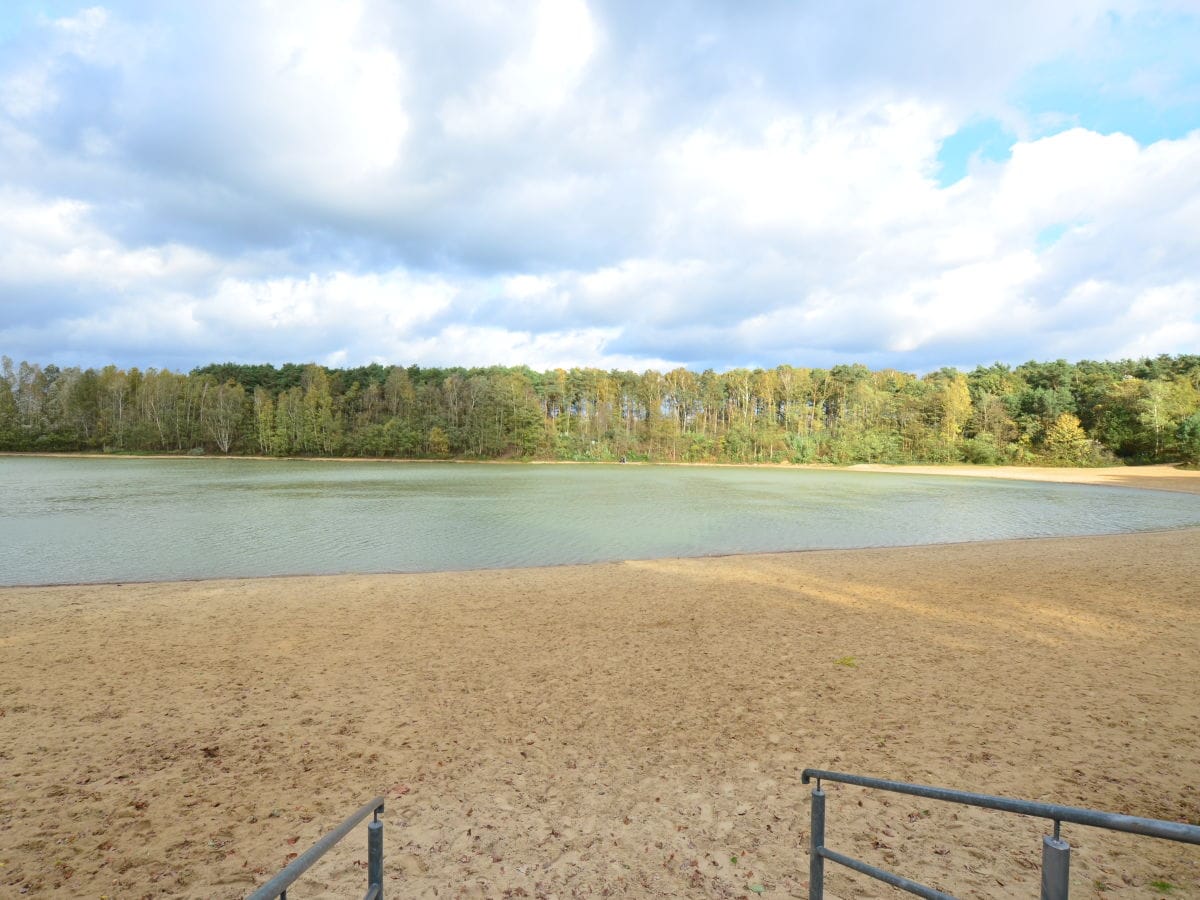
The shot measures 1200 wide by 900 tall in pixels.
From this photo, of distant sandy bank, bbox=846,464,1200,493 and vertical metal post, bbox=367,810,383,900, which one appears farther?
distant sandy bank, bbox=846,464,1200,493

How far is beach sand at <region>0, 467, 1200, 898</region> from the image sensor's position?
3.64 meters

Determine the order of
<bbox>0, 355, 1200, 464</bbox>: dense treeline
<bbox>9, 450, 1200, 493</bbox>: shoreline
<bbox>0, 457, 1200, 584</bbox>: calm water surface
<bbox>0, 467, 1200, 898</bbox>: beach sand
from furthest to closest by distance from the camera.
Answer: <bbox>0, 355, 1200, 464</bbox>: dense treeline, <bbox>9, 450, 1200, 493</bbox>: shoreline, <bbox>0, 457, 1200, 584</bbox>: calm water surface, <bbox>0, 467, 1200, 898</bbox>: beach sand

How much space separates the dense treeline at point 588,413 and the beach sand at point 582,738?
70.8 metres

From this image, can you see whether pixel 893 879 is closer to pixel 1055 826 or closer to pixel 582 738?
pixel 1055 826

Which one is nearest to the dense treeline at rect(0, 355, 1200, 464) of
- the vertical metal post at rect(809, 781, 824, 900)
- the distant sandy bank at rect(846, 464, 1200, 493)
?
the distant sandy bank at rect(846, 464, 1200, 493)

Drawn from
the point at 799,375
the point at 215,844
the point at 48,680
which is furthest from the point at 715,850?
the point at 799,375

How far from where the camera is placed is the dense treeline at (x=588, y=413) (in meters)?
75.2

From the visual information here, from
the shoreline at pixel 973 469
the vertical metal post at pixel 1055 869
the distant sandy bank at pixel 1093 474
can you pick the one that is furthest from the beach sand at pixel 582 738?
the shoreline at pixel 973 469

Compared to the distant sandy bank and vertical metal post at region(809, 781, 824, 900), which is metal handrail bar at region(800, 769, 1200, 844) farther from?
the distant sandy bank

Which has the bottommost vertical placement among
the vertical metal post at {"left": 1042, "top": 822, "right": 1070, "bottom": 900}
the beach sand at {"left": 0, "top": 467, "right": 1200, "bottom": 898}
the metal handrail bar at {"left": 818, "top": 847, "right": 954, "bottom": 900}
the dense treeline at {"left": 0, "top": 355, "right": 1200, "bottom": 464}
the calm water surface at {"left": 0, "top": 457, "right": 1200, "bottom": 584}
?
the calm water surface at {"left": 0, "top": 457, "right": 1200, "bottom": 584}

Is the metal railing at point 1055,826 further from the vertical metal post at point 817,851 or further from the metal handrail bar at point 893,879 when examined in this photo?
the vertical metal post at point 817,851

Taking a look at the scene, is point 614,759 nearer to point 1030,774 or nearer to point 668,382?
point 1030,774

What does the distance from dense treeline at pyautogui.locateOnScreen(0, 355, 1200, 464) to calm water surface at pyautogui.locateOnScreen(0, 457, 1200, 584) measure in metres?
40.9

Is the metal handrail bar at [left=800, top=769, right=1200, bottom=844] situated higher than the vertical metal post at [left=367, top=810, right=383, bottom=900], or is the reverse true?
the metal handrail bar at [left=800, top=769, right=1200, bottom=844]
